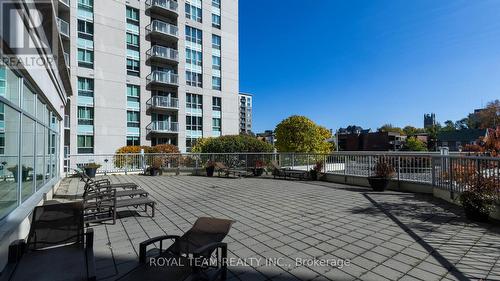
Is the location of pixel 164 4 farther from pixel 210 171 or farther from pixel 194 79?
pixel 210 171

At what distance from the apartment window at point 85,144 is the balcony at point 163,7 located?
16.2 meters

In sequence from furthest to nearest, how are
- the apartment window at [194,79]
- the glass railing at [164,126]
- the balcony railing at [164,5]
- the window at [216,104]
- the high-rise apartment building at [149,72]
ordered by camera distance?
the window at [216,104], the apartment window at [194,79], the balcony railing at [164,5], the glass railing at [164,126], the high-rise apartment building at [149,72]

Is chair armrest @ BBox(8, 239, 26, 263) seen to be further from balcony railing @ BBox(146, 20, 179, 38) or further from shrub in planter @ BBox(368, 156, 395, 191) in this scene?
balcony railing @ BBox(146, 20, 179, 38)

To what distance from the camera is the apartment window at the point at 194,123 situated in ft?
116

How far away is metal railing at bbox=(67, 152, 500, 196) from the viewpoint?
7.14m

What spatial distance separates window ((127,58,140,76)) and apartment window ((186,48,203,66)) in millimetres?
6439

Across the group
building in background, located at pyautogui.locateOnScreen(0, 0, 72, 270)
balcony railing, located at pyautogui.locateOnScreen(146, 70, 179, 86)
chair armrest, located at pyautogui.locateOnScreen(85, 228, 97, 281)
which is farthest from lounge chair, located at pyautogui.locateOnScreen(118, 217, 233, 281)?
balcony railing, located at pyautogui.locateOnScreen(146, 70, 179, 86)

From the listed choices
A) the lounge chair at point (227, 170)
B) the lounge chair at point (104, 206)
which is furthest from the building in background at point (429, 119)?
the lounge chair at point (104, 206)

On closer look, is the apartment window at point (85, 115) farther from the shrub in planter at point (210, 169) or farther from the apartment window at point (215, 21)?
the apartment window at point (215, 21)

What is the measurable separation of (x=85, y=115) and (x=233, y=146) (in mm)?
15850

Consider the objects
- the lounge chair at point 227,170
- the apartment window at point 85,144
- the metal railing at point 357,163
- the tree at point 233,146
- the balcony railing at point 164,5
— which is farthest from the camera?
the balcony railing at point 164,5

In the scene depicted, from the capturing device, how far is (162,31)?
32438 mm

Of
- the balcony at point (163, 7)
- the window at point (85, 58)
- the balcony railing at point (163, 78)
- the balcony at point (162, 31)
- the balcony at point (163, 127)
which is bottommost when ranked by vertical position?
the balcony at point (163, 127)

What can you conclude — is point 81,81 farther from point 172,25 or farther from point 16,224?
point 16,224
